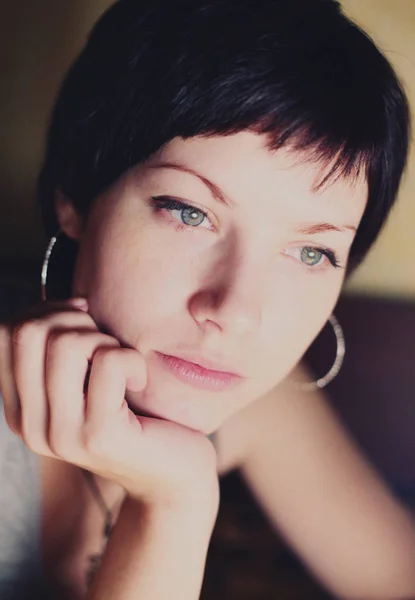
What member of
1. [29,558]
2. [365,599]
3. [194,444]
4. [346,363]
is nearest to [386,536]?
[365,599]

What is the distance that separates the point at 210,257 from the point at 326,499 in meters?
0.59

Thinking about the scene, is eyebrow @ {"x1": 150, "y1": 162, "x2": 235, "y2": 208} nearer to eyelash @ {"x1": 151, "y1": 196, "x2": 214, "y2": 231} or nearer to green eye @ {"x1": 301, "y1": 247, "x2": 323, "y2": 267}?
eyelash @ {"x1": 151, "y1": 196, "x2": 214, "y2": 231}

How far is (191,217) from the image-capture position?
66 centimetres

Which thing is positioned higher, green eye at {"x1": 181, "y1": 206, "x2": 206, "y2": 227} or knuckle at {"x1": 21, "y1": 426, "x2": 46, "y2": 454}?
green eye at {"x1": 181, "y1": 206, "x2": 206, "y2": 227}

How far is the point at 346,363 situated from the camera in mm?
1108

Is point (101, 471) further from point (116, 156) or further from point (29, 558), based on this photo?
point (116, 156)

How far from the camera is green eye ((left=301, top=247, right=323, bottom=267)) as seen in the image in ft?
2.39

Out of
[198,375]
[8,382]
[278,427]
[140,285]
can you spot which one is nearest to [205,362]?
[198,375]

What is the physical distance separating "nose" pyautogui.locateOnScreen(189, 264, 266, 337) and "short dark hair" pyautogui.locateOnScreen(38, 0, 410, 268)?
150 mm

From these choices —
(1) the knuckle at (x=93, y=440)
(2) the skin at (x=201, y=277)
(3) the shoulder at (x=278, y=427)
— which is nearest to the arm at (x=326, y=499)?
(3) the shoulder at (x=278, y=427)

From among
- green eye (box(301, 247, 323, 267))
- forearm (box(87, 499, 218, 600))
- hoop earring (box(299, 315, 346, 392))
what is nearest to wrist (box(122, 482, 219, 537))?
forearm (box(87, 499, 218, 600))

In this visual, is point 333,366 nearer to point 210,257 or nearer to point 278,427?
point 278,427

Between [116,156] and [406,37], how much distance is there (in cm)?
52

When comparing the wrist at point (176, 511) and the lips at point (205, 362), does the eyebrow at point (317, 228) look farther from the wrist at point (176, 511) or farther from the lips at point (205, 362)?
the wrist at point (176, 511)
